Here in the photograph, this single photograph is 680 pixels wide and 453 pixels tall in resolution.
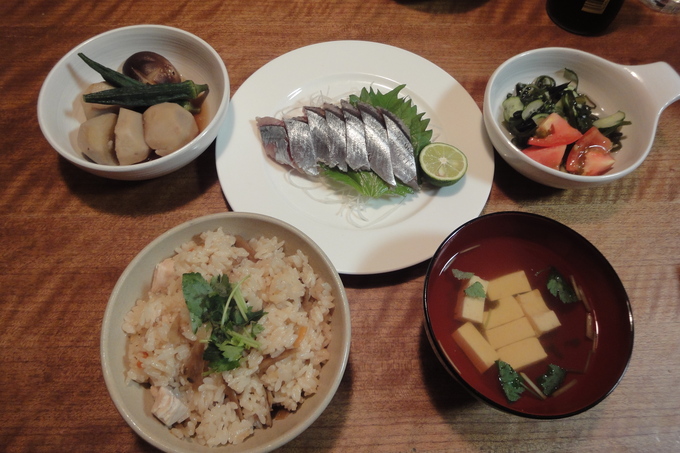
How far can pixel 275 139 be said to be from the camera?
1731 mm

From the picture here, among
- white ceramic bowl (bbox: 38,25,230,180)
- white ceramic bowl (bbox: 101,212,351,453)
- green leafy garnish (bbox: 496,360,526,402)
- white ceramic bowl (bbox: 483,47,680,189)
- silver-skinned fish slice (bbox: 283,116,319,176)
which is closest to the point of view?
white ceramic bowl (bbox: 101,212,351,453)

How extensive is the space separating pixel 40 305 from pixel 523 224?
5.59 feet

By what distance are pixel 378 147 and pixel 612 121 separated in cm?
99

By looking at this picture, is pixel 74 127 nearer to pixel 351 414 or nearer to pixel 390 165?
pixel 390 165

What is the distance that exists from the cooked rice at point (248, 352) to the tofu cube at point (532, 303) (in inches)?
24.9

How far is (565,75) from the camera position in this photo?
195cm

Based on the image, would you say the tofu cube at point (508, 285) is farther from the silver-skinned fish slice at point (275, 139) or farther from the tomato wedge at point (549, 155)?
the silver-skinned fish slice at point (275, 139)

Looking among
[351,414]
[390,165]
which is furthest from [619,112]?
[351,414]

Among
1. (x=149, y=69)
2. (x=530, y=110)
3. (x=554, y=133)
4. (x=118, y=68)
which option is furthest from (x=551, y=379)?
(x=118, y=68)

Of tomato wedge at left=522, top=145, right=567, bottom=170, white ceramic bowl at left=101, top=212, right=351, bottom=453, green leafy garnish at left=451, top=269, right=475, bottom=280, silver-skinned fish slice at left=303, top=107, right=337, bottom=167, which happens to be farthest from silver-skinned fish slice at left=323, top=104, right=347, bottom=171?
tomato wedge at left=522, top=145, right=567, bottom=170

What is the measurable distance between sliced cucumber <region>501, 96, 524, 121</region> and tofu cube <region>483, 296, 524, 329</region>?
33.6 inches

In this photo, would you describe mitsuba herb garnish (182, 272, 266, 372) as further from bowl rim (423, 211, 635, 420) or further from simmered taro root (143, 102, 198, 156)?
simmered taro root (143, 102, 198, 156)

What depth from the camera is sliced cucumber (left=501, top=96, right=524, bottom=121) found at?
1823 mm

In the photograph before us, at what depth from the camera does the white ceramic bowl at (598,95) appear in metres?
1.64
